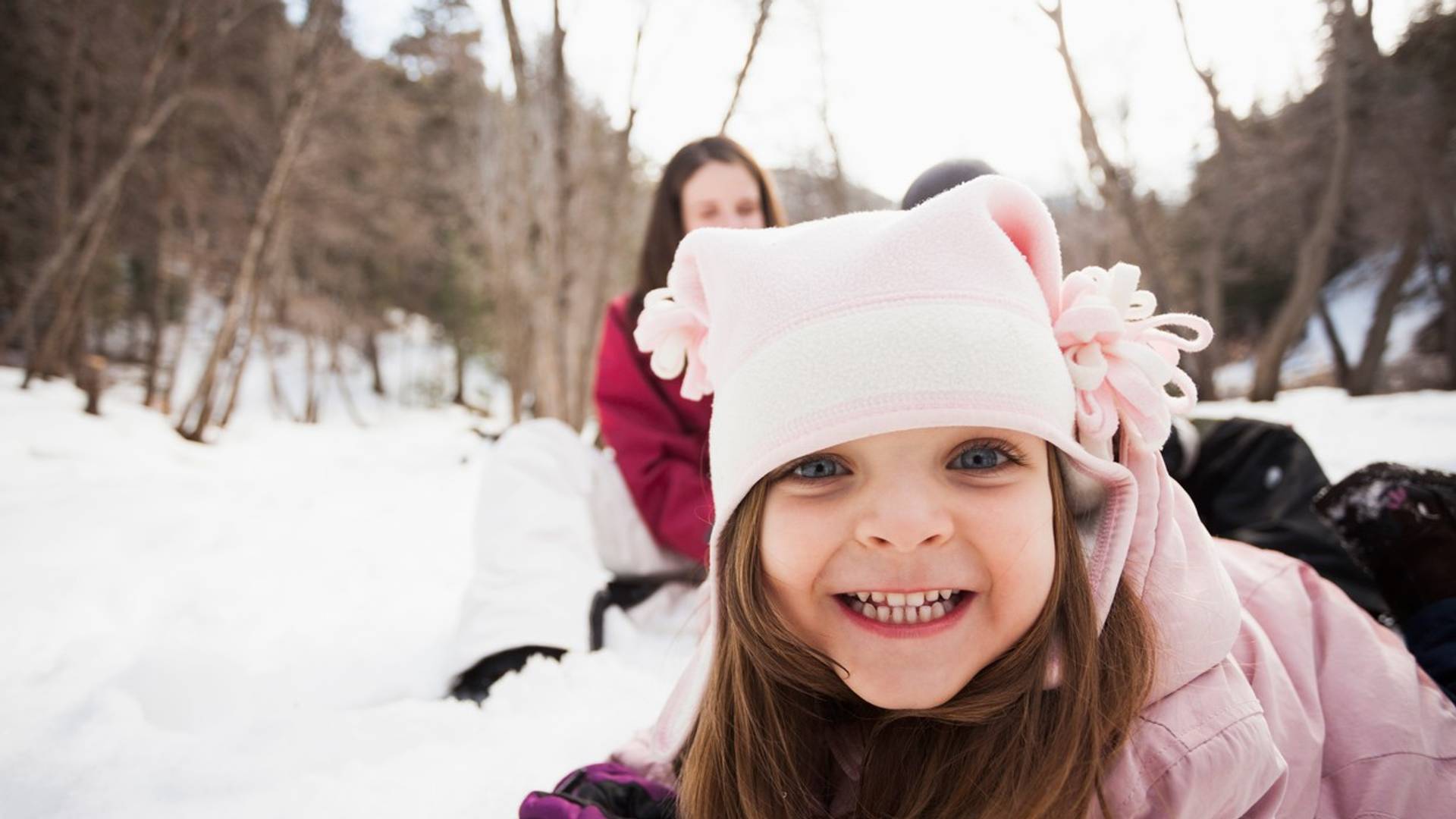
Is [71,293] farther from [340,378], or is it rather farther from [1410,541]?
[340,378]

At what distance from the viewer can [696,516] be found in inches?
83.0

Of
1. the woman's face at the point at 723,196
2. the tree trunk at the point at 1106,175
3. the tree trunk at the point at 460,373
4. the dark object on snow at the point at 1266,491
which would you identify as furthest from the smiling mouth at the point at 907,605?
the tree trunk at the point at 460,373

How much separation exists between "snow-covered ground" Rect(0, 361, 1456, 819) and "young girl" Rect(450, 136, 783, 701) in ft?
0.47

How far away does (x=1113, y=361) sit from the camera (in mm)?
883

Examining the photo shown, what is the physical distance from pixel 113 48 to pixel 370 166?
18.4 ft

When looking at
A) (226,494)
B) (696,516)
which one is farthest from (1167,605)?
(226,494)

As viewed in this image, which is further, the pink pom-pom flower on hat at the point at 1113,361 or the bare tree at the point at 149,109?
the bare tree at the point at 149,109

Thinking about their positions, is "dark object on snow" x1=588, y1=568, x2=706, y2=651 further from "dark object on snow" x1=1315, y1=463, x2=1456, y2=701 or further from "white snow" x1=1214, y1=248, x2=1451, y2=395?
"white snow" x1=1214, y1=248, x2=1451, y2=395

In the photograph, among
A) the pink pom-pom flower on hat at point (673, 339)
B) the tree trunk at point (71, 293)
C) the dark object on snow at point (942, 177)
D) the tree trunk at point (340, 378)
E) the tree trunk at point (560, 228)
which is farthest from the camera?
the tree trunk at point (340, 378)

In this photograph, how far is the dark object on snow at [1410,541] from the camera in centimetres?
121

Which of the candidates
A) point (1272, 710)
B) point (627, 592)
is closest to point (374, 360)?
point (627, 592)

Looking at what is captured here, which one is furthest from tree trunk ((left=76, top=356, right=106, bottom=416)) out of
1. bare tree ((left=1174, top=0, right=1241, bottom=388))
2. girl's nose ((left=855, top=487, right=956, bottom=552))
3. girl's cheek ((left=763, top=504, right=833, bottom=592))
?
bare tree ((left=1174, top=0, right=1241, bottom=388))

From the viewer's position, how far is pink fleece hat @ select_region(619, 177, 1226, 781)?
0.77 meters

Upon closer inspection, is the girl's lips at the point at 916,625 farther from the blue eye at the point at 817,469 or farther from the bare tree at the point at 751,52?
the bare tree at the point at 751,52
